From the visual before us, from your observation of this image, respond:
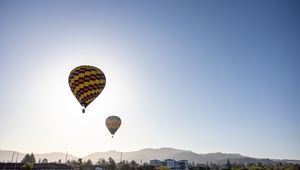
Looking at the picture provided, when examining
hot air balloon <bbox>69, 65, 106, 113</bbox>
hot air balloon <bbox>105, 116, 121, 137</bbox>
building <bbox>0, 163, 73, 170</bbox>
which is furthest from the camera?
building <bbox>0, 163, 73, 170</bbox>

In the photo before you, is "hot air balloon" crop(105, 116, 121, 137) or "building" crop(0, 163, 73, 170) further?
"building" crop(0, 163, 73, 170)

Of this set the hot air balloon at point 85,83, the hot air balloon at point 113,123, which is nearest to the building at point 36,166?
the hot air balloon at point 113,123

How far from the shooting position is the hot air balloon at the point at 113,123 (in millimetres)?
39406

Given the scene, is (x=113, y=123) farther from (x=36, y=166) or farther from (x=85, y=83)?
(x=36, y=166)

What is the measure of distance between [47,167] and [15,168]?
11784 mm

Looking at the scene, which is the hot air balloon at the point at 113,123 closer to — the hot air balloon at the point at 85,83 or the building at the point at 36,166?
the hot air balloon at the point at 85,83

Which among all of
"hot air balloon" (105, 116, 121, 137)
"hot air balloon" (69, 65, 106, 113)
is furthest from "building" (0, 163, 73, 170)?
"hot air balloon" (69, 65, 106, 113)

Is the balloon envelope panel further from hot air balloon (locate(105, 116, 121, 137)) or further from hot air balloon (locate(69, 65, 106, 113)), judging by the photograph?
hot air balloon (locate(105, 116, 121, 137))

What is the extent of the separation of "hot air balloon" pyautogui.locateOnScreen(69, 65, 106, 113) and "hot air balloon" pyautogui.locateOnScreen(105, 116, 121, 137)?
36.7 feet

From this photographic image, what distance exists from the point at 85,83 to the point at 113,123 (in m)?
13.3

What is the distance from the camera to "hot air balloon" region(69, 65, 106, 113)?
28.2 m

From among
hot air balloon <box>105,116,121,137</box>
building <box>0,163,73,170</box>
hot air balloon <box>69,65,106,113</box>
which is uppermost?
hot air balloon <box>69,65,106,113</box>

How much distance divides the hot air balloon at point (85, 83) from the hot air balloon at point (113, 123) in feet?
36.7

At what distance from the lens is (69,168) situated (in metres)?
97.1
